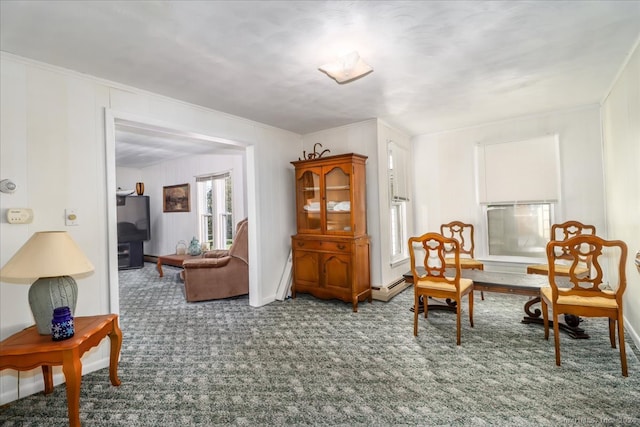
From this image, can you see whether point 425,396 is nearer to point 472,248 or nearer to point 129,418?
point 129,418

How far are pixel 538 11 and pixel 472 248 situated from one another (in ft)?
10.6

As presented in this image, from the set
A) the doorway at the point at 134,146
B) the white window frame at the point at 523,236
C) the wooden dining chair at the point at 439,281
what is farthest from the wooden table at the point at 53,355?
the white window frame at the point at 523,236

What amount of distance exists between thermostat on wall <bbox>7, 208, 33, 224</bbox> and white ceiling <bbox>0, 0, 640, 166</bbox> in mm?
1115

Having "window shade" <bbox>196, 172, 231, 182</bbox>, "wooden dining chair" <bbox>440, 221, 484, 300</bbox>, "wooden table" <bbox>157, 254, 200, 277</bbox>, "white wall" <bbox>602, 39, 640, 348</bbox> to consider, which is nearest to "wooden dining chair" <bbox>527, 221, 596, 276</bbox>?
"white wall" <bbox>602, 39, 640, 348</bbox>

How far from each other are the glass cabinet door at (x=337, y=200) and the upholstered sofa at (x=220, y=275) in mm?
1329

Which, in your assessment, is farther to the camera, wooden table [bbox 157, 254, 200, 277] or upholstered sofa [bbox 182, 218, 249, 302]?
wooden table [bbox 157, 254, 200, 277]

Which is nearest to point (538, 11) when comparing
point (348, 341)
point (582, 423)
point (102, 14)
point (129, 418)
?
point (582, 423)

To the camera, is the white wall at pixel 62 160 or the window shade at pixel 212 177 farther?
the window shade at pixel 212 177

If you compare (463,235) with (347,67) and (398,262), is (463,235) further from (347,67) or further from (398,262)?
(347,67)

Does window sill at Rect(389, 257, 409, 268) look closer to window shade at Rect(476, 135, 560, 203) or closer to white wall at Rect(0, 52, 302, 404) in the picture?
window shade at Rect(476, 135, 560, 203)

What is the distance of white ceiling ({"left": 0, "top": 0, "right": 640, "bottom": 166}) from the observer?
1.78 metres

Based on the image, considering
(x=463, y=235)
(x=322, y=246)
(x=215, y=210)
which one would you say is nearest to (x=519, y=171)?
(x=463, y=235)

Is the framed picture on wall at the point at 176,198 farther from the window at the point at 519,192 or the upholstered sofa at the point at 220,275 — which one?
the window at the point at 519,192

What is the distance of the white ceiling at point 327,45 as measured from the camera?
1784 mm
